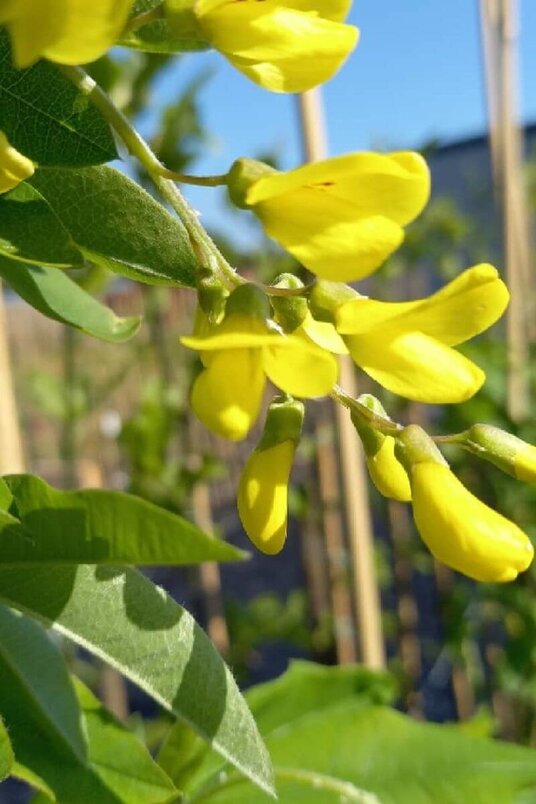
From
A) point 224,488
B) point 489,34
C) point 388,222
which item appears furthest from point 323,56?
point 224,488

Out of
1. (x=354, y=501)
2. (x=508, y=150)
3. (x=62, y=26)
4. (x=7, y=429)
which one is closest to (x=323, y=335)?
(x=62, y=26)

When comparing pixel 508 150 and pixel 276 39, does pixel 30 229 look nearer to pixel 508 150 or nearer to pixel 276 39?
pixel 276 39

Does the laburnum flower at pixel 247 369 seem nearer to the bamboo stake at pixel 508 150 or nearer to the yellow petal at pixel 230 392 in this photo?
the yellow petal at pixel 230 392

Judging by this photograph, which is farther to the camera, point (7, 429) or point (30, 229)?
point (7, 429)

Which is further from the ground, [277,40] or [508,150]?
[508,150]

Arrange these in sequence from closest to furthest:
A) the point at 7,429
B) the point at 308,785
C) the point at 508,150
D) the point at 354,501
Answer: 1. the point at 308,785
2. the point at 7,429
3. the point at 354,501
4. the point at 508,150

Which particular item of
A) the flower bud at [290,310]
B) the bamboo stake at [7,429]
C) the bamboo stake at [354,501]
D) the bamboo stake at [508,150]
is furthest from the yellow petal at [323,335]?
the bamboo stake at [508,150]

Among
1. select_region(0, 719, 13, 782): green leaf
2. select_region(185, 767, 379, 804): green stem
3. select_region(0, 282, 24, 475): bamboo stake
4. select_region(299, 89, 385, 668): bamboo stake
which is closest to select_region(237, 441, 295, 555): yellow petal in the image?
select_region(0, 719, 13, 782): green leaf

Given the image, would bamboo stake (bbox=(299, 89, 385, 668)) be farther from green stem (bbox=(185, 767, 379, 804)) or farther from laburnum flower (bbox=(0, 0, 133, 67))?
laburnum flower (bbox=(0, 0, 133, 67))
